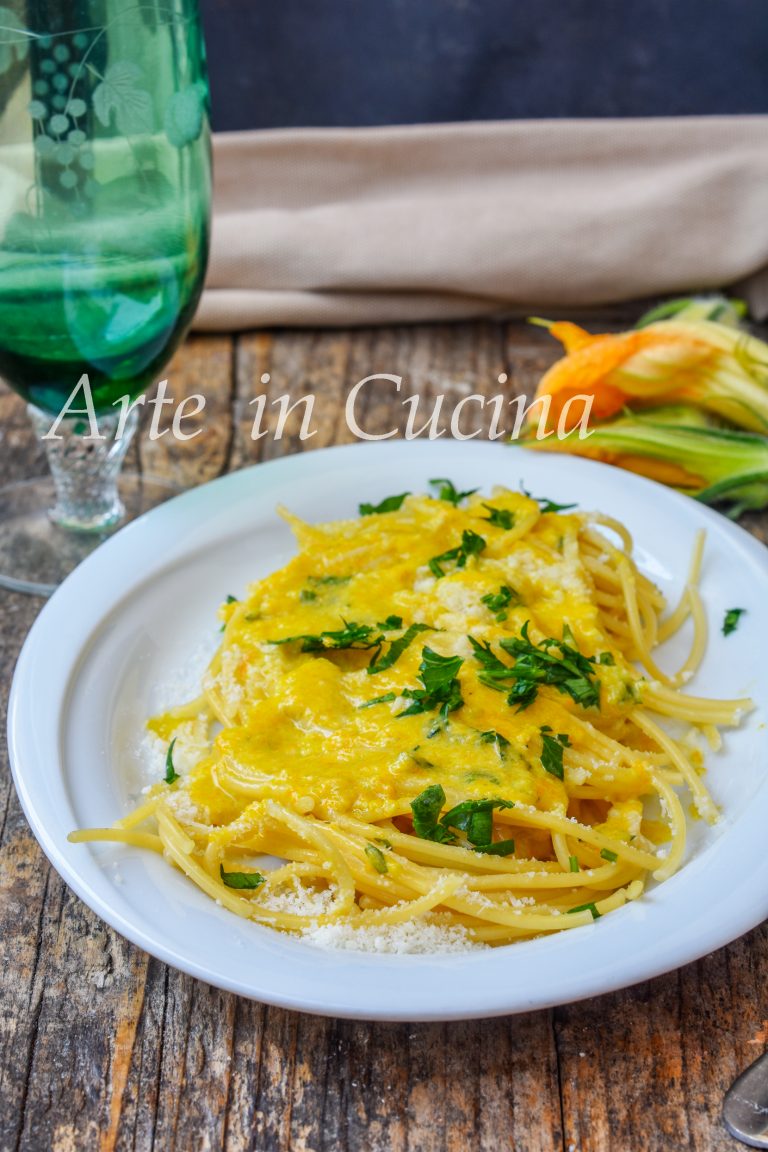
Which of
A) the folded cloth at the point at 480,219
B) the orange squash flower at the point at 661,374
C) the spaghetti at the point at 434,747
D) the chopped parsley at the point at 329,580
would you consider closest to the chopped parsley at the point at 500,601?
the spaghetti at the point at 434,747

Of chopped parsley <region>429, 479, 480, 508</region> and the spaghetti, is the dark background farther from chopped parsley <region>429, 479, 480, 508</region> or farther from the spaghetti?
the spaghetti

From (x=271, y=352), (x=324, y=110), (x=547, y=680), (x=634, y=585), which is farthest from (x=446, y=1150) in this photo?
(x=324, y=110)

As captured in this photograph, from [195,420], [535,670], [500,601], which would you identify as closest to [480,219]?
[195,420]

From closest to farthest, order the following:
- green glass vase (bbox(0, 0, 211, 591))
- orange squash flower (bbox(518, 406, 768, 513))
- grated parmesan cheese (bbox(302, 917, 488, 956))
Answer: grated parmesan cheese (bbox(302, 917, 488, 956)) < green glass vase (bbox(0, 0, 211, 591)) < orange squash flower (bbox(518, 406, 768, 513))

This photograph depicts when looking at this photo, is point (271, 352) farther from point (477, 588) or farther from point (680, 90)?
point (680, 90)

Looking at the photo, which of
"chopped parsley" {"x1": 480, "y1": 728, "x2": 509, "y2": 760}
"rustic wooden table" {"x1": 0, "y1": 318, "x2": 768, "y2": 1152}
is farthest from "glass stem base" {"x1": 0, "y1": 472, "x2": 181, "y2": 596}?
"chopped parsley" {"x1": 480, "y1": 728, "x2": 509, "y2": 760}

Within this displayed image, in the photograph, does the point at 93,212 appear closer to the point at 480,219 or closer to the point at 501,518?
the point at 501,518
